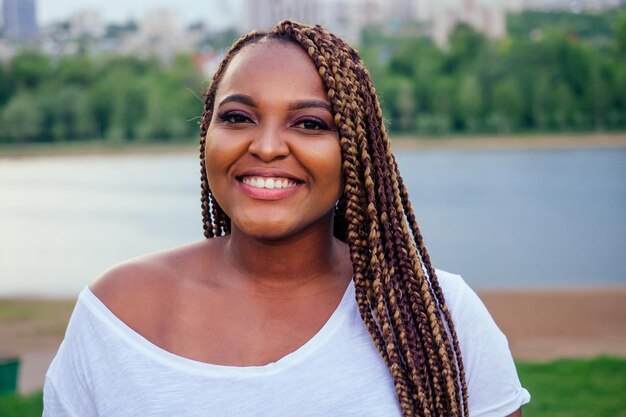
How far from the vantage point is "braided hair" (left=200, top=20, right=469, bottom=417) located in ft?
5.66

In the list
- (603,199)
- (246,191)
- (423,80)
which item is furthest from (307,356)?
(423,80)

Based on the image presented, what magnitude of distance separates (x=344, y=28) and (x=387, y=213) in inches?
2631

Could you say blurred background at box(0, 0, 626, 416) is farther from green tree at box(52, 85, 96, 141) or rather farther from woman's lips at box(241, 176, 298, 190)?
woman's lips at box(241, 176, 298, 190)

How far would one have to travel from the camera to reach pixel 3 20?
9762 centimetres

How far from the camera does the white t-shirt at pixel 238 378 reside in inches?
64.2

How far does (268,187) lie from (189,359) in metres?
0.34

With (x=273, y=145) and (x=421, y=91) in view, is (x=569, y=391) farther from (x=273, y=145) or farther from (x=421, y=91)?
(x=421, y=91)

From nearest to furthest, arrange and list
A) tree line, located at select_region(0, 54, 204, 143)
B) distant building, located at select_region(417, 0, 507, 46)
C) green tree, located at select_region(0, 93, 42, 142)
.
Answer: green tree, located at select_region(0, 93, 42, 142) → tree line, located at select_region(0, 54, 204, 143) → distant building, located at select_region(417, 0, 507, 46)

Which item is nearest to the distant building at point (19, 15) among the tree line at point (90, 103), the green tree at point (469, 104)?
the tree line at point (90, 103)

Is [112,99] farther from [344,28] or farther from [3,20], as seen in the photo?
[3,20]

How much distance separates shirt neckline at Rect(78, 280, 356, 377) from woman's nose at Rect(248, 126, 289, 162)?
34 cm

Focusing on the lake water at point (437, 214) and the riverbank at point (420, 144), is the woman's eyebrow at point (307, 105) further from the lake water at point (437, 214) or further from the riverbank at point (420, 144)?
the riverbank at point (420, 144)

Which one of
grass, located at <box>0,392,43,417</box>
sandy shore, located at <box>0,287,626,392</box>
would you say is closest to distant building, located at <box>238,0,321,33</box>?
sandy shore, located at <box>0,287,626,392</box>

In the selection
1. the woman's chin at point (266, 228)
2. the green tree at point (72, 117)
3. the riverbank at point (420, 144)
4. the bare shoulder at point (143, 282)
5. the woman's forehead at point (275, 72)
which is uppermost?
the woman's forehead at point (275, 72)
